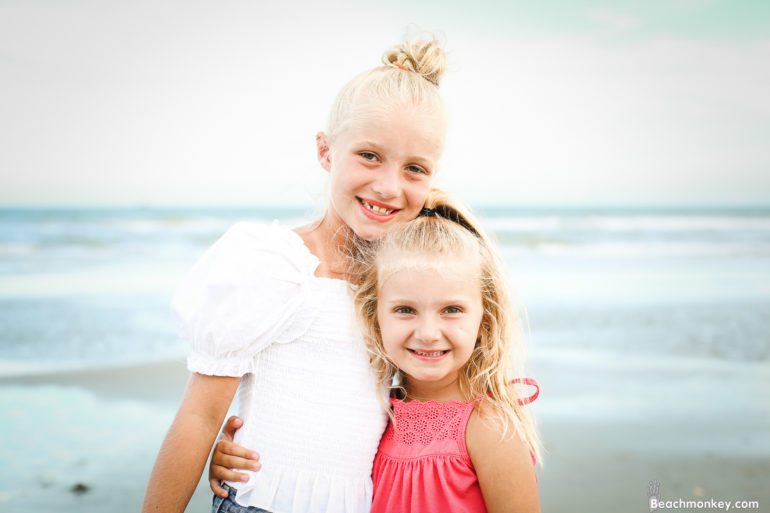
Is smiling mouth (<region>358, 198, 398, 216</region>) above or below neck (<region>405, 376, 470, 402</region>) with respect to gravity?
above

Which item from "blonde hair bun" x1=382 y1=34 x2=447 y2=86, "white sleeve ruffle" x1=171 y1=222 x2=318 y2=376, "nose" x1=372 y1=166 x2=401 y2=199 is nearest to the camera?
"white sleeve ruffle" x1=171 y1=222 x2=318 y2=376

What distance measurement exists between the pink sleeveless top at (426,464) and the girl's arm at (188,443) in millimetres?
526

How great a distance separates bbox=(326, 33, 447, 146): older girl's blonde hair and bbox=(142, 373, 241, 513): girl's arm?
888mm

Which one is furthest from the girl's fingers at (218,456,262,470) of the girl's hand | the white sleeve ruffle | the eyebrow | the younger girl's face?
the eyebrow

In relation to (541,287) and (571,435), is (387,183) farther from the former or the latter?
(541,287)

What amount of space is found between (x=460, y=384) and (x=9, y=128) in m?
17.0

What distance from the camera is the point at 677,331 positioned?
6.22 metres

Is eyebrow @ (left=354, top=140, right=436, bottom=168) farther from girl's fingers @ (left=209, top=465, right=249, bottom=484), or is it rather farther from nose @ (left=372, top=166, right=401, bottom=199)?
girl's fingers @ (left=209, top=465, right=249, bottom=484)

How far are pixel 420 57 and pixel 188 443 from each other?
1.40m

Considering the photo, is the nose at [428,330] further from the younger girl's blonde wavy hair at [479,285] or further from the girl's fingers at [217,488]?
the girl's fingers at [217,488]

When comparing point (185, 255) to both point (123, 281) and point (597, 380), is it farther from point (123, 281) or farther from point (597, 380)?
point (597, 380)

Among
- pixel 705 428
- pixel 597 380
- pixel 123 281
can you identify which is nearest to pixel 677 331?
pixel 597 380

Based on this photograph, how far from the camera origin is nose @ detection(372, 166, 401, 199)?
2051 millimetres

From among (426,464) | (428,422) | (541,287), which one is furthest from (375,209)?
(541,287)
